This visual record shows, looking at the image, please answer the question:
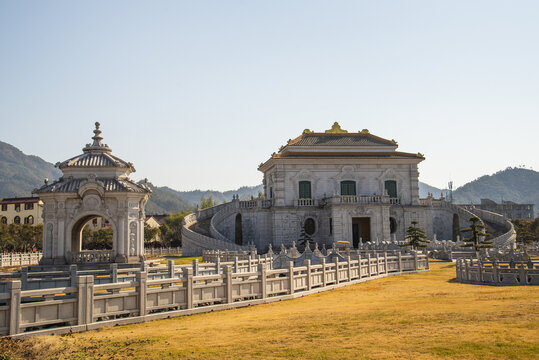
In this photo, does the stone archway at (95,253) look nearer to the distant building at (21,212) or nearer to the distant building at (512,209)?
the distant building at (21,212)

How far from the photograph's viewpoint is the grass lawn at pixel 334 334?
35.0 feet

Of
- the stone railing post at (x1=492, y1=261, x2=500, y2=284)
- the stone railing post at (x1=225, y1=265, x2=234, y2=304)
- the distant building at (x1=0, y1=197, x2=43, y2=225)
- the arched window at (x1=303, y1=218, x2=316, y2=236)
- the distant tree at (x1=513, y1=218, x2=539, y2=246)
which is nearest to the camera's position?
the stone railing post at (x1=225, y1=265, x2=234, y2=304)

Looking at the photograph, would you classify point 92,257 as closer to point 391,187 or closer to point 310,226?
point 310,226

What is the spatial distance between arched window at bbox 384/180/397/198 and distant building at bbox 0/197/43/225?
59.8m

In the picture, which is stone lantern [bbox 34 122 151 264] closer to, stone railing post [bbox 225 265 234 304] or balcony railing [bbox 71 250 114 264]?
balcony railing [bbox 71 250 114 264]

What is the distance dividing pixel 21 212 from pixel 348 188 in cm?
6044

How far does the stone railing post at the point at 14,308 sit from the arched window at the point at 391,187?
43338 millimetres

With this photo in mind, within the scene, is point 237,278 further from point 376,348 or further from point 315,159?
point 315,159

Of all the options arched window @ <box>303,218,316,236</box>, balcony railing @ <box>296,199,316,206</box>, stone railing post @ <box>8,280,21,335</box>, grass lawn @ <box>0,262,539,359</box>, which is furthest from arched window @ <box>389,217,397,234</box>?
stone railing post @ <box>8,280,21,335</box>

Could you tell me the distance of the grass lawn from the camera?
10.7 meters

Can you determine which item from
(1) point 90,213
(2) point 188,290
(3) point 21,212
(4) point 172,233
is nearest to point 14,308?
(2) point 188,290

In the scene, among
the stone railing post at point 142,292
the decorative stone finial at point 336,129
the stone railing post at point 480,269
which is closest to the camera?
the stone railing post at point 142,292

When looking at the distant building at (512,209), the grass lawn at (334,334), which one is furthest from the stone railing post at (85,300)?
the distant building at (512,209)

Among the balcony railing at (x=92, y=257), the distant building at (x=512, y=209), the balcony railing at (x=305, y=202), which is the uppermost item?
the distant building at (x=512, y=209)
